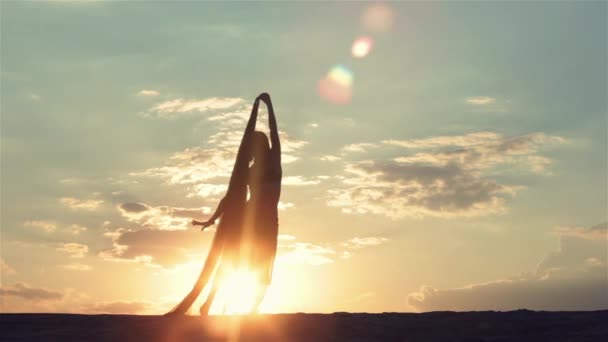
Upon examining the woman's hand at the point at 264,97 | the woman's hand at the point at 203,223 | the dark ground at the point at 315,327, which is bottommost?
the dark ground at the point at 315,327

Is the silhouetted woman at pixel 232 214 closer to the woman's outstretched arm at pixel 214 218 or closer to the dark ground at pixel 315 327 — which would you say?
the woman's outstretched arm at pixel 214 218

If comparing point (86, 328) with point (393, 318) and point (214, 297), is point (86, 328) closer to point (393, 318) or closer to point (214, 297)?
point (214, 297)

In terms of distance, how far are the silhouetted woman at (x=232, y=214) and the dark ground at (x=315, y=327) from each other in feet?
6.77

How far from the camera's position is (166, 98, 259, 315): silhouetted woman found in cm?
Result: 1806

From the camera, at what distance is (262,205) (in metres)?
18.1

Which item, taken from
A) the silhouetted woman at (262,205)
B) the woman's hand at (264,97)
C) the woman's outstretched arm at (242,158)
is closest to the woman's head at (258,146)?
the silhouetted woman at (262,205)

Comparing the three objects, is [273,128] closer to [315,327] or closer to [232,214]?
[232,214]

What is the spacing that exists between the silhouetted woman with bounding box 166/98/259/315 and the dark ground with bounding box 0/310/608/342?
81.2 inches

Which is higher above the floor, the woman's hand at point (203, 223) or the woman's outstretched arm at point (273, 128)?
the woman's outstretched arm at point (273, 128)

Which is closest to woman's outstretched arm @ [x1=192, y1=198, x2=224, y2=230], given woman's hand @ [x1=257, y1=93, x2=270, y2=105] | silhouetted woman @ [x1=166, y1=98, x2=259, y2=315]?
silhouetted woman @ [x1=166, y1=98, x2=259, y2=315]

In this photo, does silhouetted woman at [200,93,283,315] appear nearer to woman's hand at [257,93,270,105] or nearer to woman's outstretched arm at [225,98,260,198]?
woman's hand at [257,93,270,105]

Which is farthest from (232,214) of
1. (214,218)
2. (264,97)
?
(264,97)

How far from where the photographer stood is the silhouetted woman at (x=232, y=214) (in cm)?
1806

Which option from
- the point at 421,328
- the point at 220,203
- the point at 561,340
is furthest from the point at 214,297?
the point at 561,340
